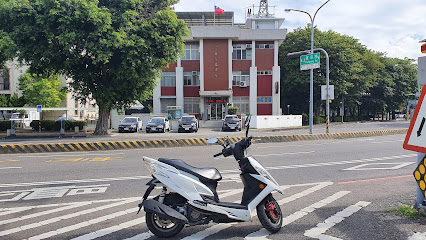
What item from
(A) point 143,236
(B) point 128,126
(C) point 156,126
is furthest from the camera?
(C) point 156,126

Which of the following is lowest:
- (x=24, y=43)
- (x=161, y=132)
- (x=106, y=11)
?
(x=161, y=132)

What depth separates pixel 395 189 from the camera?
7273mm

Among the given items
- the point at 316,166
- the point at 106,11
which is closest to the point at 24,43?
the point at 106,11

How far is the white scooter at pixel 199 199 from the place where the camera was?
4.44 meters

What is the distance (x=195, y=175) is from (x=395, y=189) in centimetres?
504

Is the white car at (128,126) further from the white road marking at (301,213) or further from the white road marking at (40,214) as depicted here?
the white road marking at (301,213)

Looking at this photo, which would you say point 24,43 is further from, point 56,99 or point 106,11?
point 56,99

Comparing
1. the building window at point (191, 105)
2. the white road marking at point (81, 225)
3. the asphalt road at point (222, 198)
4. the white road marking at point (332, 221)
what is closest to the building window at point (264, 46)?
the building window at point (191, 105)

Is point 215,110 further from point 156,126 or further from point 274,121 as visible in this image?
point 156,126

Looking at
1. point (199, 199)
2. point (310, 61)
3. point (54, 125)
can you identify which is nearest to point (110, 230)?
point (199, 199)

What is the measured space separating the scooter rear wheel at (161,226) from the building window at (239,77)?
41.4 m

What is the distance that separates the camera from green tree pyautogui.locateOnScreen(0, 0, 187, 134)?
22.2 m

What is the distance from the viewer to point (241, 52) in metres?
45.4

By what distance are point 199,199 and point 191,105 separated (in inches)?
1633
